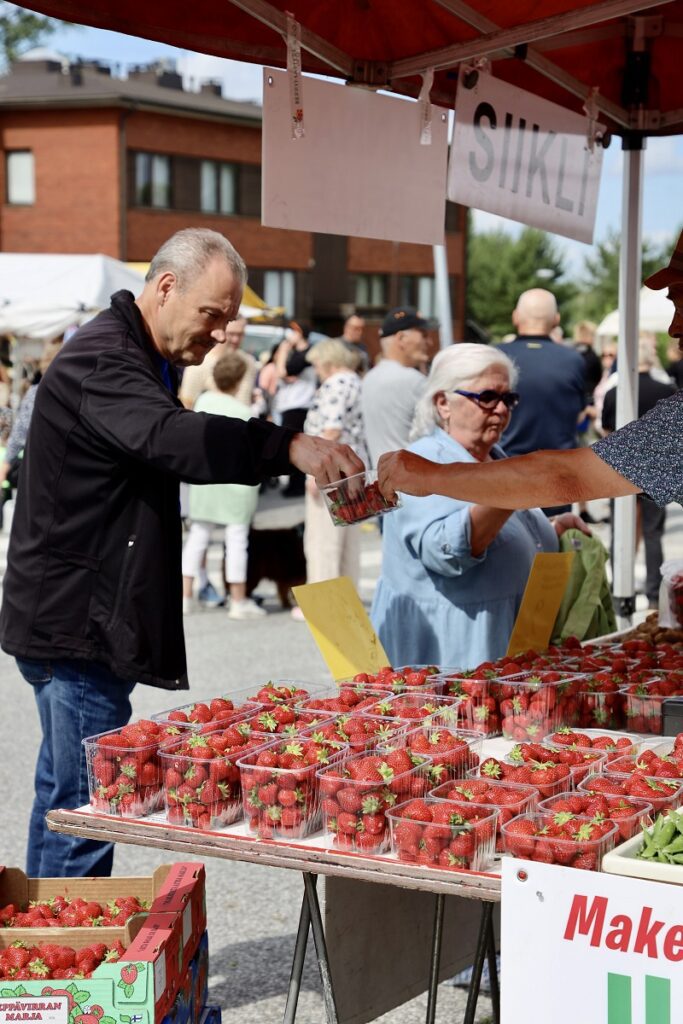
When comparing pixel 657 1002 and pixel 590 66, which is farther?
pixel 590 66

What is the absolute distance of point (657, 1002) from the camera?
208cm

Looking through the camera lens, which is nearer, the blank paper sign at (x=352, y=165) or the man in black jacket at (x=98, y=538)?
the man in black jacket at (x=98, y=538)

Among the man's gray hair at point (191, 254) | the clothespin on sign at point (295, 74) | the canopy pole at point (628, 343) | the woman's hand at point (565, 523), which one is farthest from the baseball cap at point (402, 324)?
the man's gray hair at point (191, 254)

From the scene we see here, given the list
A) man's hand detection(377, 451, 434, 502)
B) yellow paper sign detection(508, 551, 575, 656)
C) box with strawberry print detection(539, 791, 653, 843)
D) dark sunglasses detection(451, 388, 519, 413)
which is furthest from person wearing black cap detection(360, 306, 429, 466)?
box with strawberry print detection(539, 791, 653, 843)

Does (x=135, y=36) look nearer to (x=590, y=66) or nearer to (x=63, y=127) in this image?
(x=590, y=66)

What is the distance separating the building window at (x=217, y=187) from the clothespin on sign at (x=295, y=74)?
35.9 m

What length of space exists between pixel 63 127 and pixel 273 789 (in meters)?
36.4

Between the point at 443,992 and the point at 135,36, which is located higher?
the point at 135,36

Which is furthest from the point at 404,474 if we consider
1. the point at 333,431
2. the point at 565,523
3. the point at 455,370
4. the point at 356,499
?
the point at 333,431

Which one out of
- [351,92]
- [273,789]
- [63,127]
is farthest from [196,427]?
[63,127]

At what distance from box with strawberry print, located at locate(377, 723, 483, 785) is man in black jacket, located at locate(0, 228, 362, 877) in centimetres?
76

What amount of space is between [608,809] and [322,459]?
1.06 metres

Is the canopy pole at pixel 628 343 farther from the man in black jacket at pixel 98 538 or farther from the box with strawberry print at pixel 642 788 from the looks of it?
the box with strawberry print at pixel 642 788

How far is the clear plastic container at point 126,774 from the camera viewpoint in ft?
9.00
